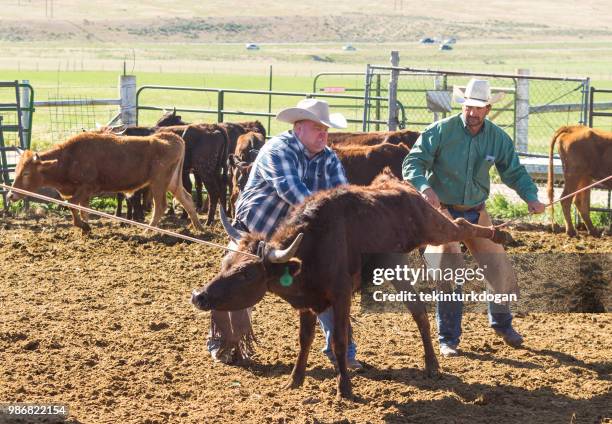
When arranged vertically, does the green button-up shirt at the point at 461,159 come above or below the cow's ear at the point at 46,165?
above

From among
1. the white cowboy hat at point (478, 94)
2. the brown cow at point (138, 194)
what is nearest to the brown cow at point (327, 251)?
the white cowboy hat at point (478, 94)

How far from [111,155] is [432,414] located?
839 centimetres

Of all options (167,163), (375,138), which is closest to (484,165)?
(375,138)

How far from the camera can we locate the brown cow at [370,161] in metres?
12.9

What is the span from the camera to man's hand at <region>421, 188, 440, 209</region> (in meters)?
7.50

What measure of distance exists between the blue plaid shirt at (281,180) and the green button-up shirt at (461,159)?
915 mm

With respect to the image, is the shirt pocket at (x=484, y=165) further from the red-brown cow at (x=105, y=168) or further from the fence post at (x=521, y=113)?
the fence post at (x=521, y=113)

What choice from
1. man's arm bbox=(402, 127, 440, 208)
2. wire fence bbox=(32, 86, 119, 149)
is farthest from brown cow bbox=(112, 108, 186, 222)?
man's arm bbox=(402, 127, 440, 208)

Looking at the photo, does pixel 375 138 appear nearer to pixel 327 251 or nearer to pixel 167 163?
pixel 167 163

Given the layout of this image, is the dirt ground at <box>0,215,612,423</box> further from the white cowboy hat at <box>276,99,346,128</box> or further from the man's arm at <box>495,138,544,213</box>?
the white cowboy hat at <box>276,99,346,128</box>

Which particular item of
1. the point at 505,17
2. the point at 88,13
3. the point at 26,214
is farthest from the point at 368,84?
the point at 505,17

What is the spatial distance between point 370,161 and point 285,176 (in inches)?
242

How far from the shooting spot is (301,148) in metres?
7.07

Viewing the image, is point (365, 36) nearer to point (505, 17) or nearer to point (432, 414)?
point (505, 17)
